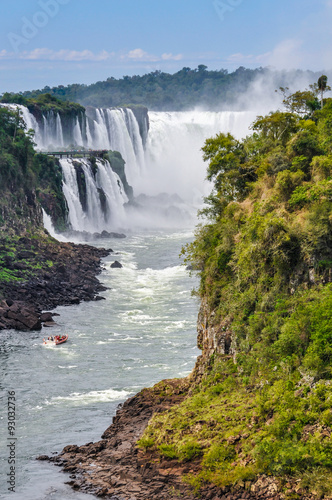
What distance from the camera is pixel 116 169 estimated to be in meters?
86.5

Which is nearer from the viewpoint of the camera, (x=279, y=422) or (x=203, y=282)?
(x=279, y=422)

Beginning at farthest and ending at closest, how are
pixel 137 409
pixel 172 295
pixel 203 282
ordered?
pixel 172 295, pixel 203 282, pixel 137 409

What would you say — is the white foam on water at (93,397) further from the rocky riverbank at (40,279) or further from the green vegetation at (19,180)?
the green vegetation at (19,180)

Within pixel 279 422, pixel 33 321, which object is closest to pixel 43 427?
pixel 279 422

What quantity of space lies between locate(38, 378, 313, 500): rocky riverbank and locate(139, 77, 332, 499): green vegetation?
304 millimetres

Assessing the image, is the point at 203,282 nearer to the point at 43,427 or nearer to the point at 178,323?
the point at 43,427

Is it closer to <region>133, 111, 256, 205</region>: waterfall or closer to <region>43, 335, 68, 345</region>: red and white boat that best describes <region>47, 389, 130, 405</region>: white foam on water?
<region>43, 335, 68, 345</region>: red and white boat

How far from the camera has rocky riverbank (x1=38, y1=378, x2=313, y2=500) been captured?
15.0 m

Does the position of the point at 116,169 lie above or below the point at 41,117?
below

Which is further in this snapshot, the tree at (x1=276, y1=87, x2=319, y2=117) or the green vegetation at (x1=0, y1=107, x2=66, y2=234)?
the green vegetation at (x1=0, y1=107, x2=66, y2=234)

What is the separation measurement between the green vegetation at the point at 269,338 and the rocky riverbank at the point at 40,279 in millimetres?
15609

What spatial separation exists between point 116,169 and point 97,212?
1424 centimetres

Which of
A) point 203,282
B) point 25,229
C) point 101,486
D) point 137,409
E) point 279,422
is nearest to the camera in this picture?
point 279,422

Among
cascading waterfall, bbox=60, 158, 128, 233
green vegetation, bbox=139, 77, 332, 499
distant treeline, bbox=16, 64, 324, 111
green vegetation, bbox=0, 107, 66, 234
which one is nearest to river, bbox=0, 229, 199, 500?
green vegetation, bbox=139, 77, 332, 499
